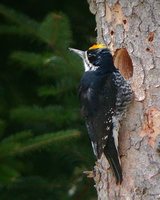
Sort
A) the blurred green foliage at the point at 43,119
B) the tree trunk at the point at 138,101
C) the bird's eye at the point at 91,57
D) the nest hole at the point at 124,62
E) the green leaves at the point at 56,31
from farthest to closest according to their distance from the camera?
the blurred green foliage at the point at 43,119, the green leaves at the point at 56,31, the bird's eye at the point at 91,57, the nest hole at the point at 124,62, the tree trunk at the point at 138,101

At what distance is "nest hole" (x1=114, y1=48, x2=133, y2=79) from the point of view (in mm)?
4594

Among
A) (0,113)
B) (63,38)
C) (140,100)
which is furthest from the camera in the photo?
(0,113)

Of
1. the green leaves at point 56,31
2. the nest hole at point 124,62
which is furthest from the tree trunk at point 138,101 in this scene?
the green leaves at point 56,31

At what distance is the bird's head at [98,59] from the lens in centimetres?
460

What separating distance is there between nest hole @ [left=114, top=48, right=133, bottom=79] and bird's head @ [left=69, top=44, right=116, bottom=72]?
49 millimetres

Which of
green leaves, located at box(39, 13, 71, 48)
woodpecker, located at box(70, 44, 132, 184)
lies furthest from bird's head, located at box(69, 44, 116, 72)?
green leaves, located at box(39, 13, 71, 48)

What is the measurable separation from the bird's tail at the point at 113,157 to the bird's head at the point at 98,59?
0.40m

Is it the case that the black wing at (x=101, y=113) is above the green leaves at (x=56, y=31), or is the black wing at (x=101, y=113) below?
below

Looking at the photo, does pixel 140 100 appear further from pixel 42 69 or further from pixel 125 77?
pixel 42 69

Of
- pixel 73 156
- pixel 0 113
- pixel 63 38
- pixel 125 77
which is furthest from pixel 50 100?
pixel 125 77

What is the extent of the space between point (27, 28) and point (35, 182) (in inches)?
37.3

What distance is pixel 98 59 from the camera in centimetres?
470

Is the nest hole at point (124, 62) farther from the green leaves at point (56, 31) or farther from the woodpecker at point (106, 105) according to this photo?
the green leaves at point (56, 31)

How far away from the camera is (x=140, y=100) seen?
4473 mm
